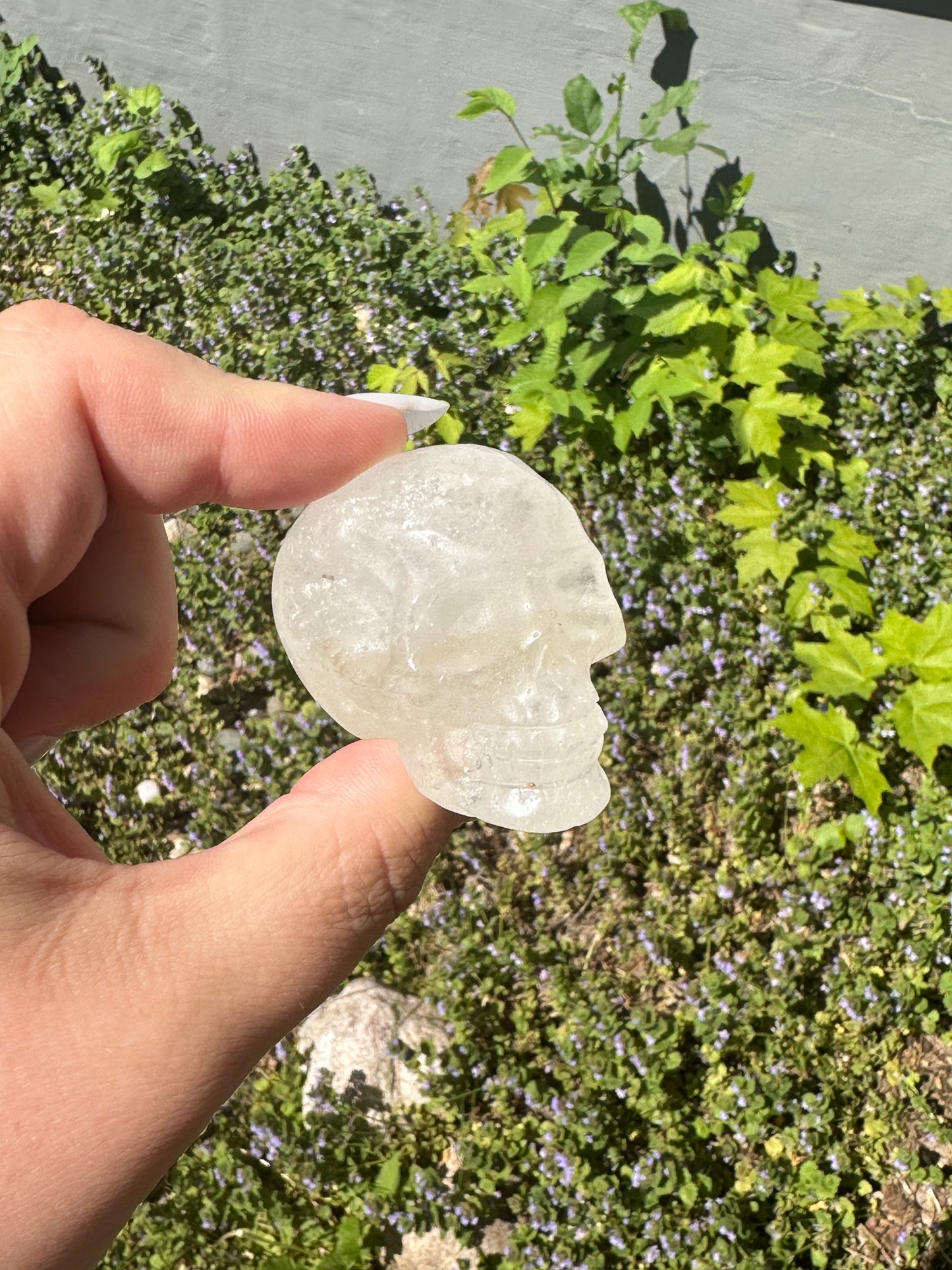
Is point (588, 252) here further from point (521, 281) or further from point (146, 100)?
point (146, 100)

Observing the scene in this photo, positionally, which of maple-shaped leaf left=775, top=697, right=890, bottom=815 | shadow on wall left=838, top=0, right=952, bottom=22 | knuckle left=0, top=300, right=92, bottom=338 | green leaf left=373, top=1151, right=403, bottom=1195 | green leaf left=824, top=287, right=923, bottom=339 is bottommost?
green leaf left=373, top=1151, right=403, bottom=1195

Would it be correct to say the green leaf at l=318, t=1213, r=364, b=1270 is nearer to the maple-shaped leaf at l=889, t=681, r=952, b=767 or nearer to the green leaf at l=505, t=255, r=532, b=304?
the maple-shaped leaf at l=889, t=681, r=952, b=767

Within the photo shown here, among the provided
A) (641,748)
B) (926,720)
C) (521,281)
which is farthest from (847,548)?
(521,281)

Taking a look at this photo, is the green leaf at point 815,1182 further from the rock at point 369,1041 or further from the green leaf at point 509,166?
the green leaf at point 509,166

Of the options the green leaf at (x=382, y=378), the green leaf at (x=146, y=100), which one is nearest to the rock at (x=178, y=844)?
the green leaf at (x=382, y=378)

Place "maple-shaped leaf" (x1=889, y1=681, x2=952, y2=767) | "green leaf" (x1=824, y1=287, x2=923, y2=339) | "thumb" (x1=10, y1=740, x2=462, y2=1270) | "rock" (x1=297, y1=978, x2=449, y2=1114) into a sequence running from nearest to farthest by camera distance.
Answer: "thumb" (x1=10, y1=740, x2=462, y2=1270) → "rock" (x1=297, y1=978, x2=449, y2=1114) → "maple-shaped leaf" (x1=889, y1=681, x2=952, y2=767) → "green leaf" (x1=824, y1=287, x2=923, y2=339)

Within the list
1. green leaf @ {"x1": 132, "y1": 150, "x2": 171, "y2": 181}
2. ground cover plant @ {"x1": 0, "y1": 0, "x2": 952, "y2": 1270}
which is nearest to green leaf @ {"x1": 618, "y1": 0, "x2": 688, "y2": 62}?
ground cover plant @ {"x1": 0, "y1": 0, "x2": 952, "y2": 1270}
